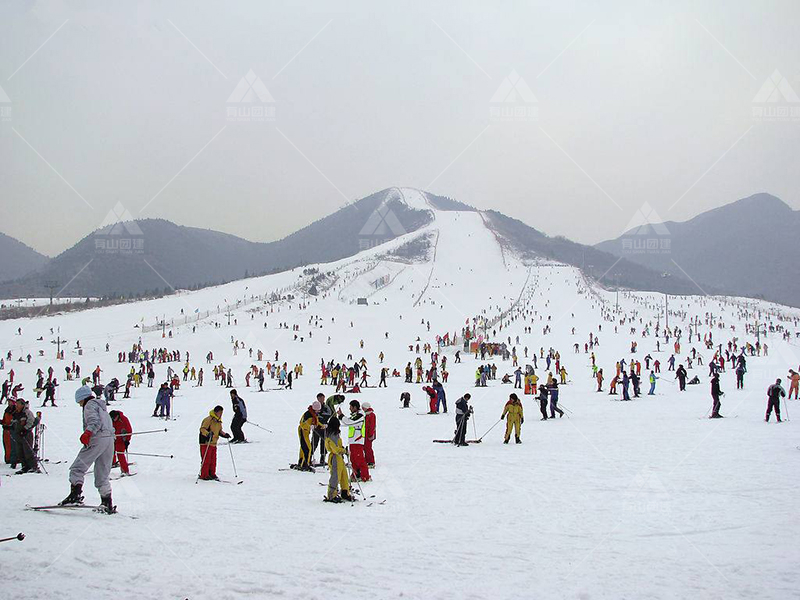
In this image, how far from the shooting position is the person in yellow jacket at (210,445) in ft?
31.2

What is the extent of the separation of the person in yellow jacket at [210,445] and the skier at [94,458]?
2.07 m

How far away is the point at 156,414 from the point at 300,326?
34.3 meters

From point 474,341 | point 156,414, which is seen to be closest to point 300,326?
point 474,341

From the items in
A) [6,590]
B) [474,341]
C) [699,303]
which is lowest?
[6,590]

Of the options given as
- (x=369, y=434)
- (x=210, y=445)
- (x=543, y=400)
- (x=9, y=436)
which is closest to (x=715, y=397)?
(x=543, y=400)

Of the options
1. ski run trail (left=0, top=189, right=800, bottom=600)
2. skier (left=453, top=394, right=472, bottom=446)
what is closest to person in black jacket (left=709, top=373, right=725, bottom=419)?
ski run trail (left=0, top=189, right=800, bottom=600)

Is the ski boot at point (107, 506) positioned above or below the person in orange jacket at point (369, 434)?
below

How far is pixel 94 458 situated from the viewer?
7.36m

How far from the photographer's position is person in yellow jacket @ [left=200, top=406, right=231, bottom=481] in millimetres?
9508

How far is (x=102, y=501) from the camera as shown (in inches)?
284

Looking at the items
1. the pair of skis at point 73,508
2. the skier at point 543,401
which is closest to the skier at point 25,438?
the pair of skis at point 73,508

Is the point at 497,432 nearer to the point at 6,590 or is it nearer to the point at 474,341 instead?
the point at 6,590

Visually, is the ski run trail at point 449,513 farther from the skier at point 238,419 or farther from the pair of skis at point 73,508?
the skier at point 238,419

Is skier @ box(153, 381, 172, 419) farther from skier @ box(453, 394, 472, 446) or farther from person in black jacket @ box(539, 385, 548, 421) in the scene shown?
person in black jacket @ box(539, 385, 548, 421)
